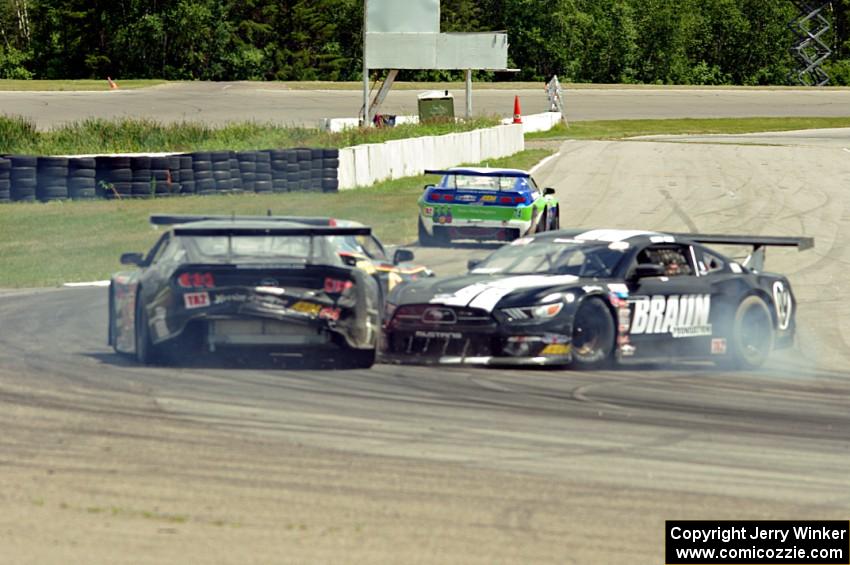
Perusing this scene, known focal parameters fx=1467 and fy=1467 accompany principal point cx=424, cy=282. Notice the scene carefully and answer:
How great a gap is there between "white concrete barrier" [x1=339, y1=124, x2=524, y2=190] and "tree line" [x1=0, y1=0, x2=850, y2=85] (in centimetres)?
4172

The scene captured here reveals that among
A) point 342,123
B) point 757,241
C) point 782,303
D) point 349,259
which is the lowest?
point 782,303

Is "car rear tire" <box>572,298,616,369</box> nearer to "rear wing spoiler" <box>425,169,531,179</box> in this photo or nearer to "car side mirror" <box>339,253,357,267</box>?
"car side mirror" <box>339,253,357,267</box>

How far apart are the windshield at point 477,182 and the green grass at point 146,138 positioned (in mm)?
10085

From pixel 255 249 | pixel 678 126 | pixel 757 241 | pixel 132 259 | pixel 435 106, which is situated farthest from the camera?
pixel 678 126

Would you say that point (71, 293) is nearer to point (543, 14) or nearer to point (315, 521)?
point (315, 521)

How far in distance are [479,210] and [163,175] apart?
6943 millimetres

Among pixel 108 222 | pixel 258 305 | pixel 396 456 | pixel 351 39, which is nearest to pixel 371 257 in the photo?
pixel 258 305

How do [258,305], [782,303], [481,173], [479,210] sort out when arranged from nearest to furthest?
[258,305] < [782,303] < [479,210] < [481,173]

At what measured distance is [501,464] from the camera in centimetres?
827

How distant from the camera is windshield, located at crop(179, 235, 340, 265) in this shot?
38.0 feet

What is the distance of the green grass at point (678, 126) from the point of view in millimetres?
52594

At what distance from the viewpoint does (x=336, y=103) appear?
61.7 m

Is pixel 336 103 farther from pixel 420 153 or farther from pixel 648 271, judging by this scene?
pixel 648 271

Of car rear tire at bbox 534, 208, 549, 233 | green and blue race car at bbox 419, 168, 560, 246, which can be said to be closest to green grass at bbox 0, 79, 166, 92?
green and blue race car at bbox 419, 168, 560, 246
